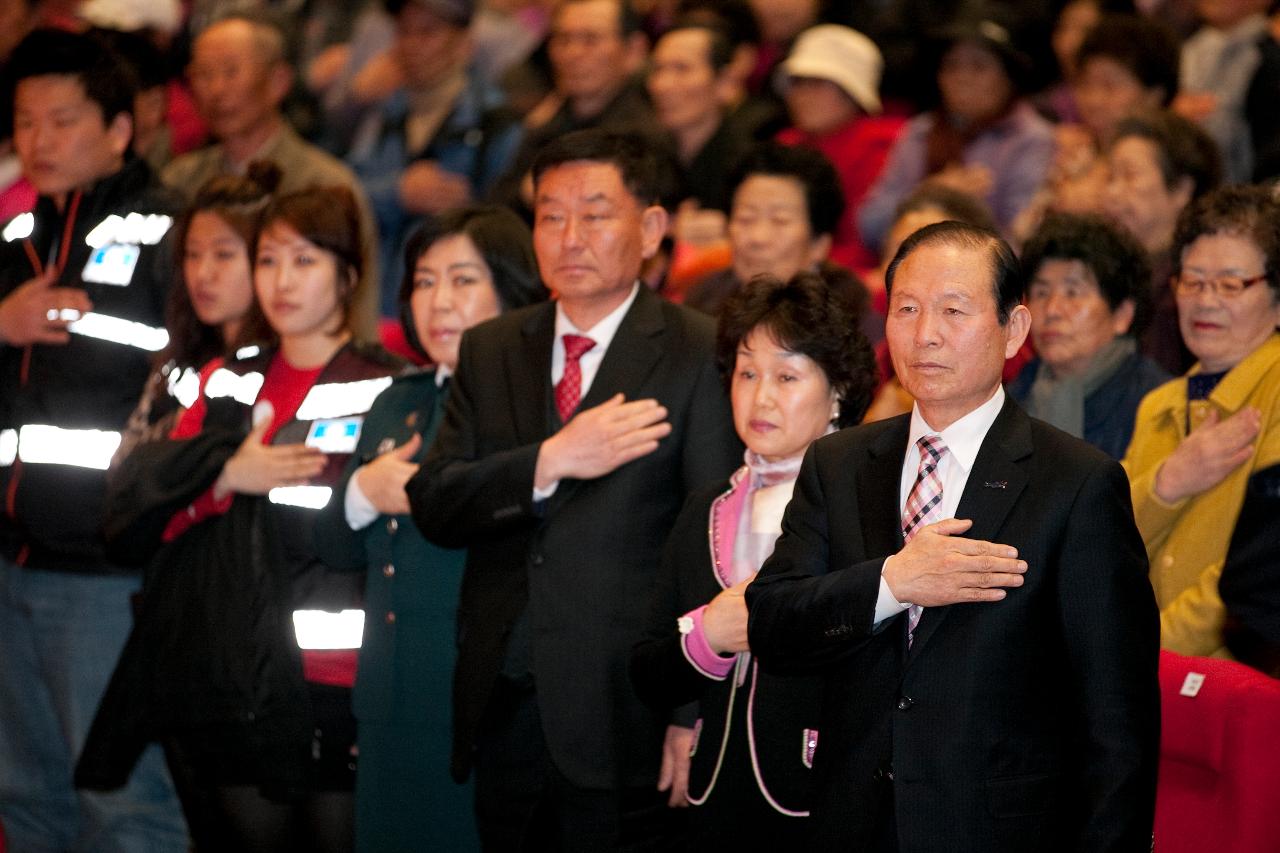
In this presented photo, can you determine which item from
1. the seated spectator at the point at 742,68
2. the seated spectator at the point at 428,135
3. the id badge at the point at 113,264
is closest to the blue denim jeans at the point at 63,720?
the id badge at the point at 113,264

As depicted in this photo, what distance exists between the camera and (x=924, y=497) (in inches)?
119

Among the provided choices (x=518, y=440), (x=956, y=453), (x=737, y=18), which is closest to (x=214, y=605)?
(x=518, y=440)

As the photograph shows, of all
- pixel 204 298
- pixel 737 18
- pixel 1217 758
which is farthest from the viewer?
pixel 737 18

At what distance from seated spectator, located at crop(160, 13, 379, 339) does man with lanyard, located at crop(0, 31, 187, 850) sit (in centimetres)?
149

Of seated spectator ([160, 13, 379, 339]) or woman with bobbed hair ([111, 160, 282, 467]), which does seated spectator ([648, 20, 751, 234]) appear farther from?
woman with bobbed hair ([111, 160, 282, 467])

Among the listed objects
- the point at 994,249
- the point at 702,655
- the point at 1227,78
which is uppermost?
the point at 1227,78

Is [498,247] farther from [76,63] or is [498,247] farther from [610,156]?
[76,63]

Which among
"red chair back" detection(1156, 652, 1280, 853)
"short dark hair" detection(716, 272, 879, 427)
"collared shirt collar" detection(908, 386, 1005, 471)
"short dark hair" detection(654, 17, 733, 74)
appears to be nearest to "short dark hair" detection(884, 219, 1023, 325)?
"collared shirt collar" detection(908, 386, 1005, 471)

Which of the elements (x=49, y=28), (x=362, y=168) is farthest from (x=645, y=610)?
(x=362, y=168)

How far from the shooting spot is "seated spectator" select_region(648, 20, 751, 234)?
7.17 metres

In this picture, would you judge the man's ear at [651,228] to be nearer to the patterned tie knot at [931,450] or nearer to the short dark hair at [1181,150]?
the patterned tie knot at [931,450]

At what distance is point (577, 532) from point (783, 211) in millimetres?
1783

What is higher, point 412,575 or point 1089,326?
point 1089,326

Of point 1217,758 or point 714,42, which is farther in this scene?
point 714,42
